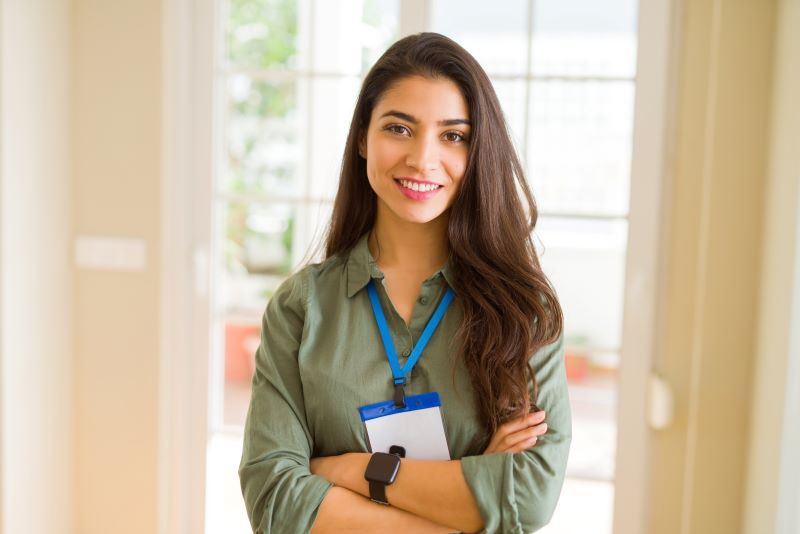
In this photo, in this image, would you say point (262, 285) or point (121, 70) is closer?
point (121, 70)

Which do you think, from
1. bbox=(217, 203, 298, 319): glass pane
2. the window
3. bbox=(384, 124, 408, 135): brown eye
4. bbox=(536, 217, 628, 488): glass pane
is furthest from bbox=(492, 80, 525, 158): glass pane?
bbox=(217, 203, 298, 319): glass pane

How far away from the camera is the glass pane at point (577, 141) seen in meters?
2.80

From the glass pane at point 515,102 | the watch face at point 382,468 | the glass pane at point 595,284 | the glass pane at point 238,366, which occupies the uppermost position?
the glass pane at point 515,102

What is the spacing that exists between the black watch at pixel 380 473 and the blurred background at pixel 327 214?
1.34 metres

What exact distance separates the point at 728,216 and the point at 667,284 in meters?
0.31

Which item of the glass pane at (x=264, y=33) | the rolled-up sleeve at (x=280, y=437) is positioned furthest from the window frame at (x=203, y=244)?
the glass pane at (x=264, y=33)

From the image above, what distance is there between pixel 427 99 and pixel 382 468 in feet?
2.35

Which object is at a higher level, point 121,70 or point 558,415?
point 121,70

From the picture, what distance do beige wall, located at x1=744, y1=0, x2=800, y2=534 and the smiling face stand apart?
1253mm

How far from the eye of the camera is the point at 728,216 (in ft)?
8.25

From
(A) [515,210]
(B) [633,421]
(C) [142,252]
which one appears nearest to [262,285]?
(C) [142,252]

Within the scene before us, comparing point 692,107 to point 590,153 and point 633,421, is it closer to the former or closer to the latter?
point 590,153

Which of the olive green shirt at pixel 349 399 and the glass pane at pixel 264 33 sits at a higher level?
the glass pane at pixel 264 33

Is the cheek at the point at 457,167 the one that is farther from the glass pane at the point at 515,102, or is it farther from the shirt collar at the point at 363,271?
the glass pane at the point at 515,102
